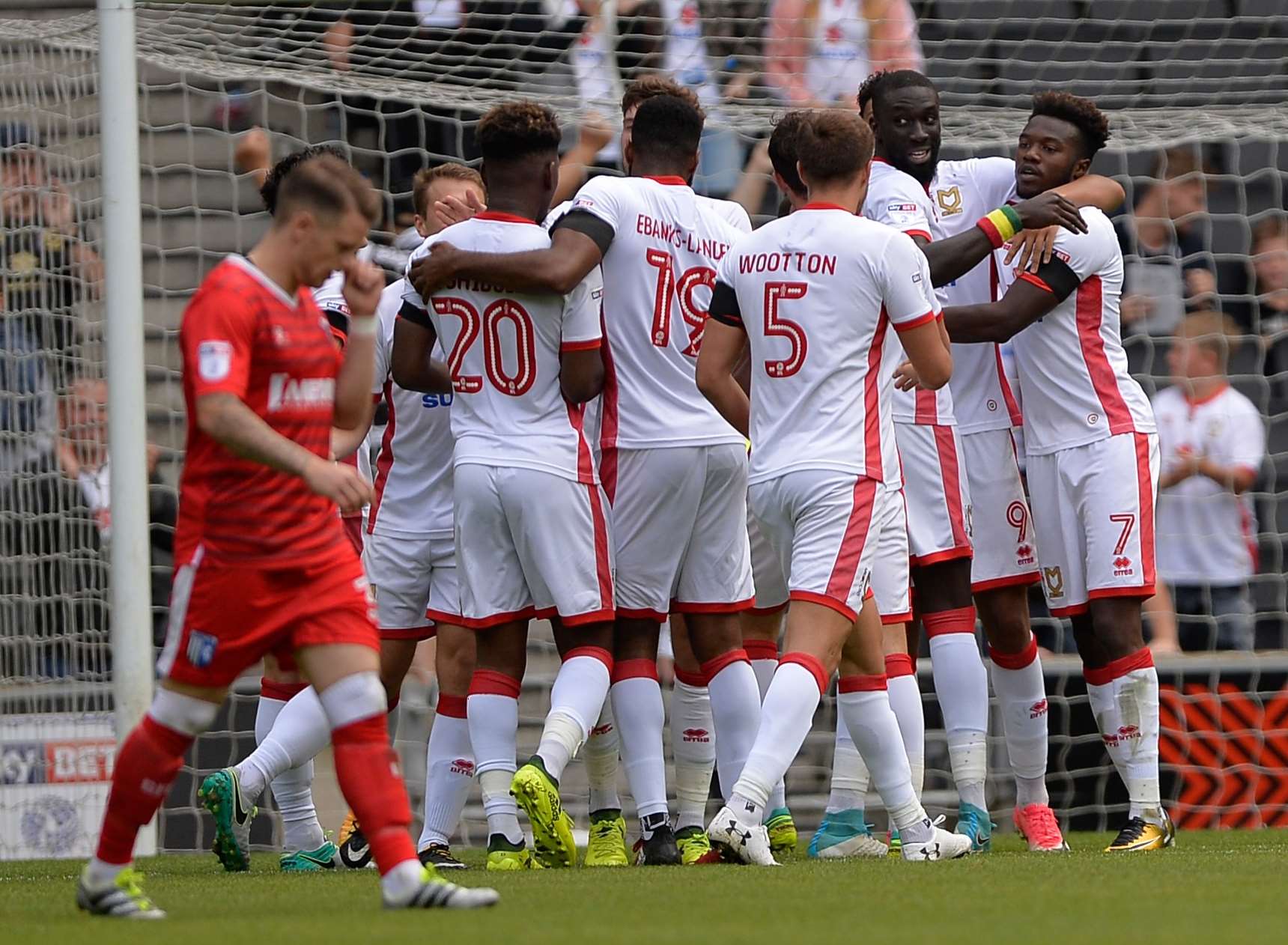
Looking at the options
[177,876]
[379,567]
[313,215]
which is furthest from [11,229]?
[313,215]

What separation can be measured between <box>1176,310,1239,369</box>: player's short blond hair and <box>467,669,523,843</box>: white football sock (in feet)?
19.2

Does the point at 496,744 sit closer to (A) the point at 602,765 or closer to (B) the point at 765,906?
(A) the point at 602,765

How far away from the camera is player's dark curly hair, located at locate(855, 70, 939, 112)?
6566 millimetres

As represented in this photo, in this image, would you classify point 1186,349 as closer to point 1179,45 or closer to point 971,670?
point 1179,45

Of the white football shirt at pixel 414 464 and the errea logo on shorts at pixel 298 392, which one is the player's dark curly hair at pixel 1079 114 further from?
the errea logo on shorts at pixel 298 392

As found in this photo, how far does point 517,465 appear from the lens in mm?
5945

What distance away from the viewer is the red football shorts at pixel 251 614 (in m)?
4.33

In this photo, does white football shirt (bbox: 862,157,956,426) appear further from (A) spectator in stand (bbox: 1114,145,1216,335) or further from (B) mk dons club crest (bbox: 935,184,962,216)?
(A) spectator in stand (bbox: 1114,145,1216,335)

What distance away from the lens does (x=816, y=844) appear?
6414 mm

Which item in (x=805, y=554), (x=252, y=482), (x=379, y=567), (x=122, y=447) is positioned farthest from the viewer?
(x=122, y=447)

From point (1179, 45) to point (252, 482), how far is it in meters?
7.89

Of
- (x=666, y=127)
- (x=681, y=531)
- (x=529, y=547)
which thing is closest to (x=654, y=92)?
(x=666, y=127)

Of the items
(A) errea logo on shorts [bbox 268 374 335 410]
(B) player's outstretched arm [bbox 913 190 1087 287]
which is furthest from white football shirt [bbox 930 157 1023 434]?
(A) errea logo on shorts [bbox 268 374 335 410]

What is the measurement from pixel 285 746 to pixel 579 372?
5.27 feet
